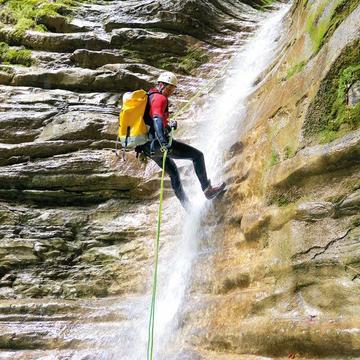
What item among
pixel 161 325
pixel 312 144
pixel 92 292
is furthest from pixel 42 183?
pixel 312 144

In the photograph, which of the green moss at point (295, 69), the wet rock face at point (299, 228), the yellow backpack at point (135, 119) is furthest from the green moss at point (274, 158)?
the yellow backpack at point (135, 119)

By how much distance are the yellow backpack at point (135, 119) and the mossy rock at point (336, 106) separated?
3.24 m

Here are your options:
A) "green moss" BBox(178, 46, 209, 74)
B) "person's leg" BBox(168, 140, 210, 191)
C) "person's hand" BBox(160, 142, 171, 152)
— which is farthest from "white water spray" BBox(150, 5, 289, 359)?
"person's hand" BBox(160, 142, 171, 152)

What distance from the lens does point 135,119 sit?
866 cm

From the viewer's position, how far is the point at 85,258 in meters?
10.5

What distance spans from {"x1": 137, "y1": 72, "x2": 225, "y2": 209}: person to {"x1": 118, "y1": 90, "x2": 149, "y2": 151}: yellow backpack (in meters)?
0.15

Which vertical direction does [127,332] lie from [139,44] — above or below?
below

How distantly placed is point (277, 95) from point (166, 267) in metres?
4.36

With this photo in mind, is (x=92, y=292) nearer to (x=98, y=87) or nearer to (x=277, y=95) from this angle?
(x=277, y=95)

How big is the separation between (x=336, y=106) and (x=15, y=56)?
13.9 metres

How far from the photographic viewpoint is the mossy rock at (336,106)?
247 inches

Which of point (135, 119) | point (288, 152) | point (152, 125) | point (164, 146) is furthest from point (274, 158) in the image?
point (135, 119)

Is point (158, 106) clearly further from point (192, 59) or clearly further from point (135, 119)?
point (192, 59)

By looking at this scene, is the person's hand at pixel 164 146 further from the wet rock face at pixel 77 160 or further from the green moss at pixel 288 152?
the wet rock face at pixel 77 160
